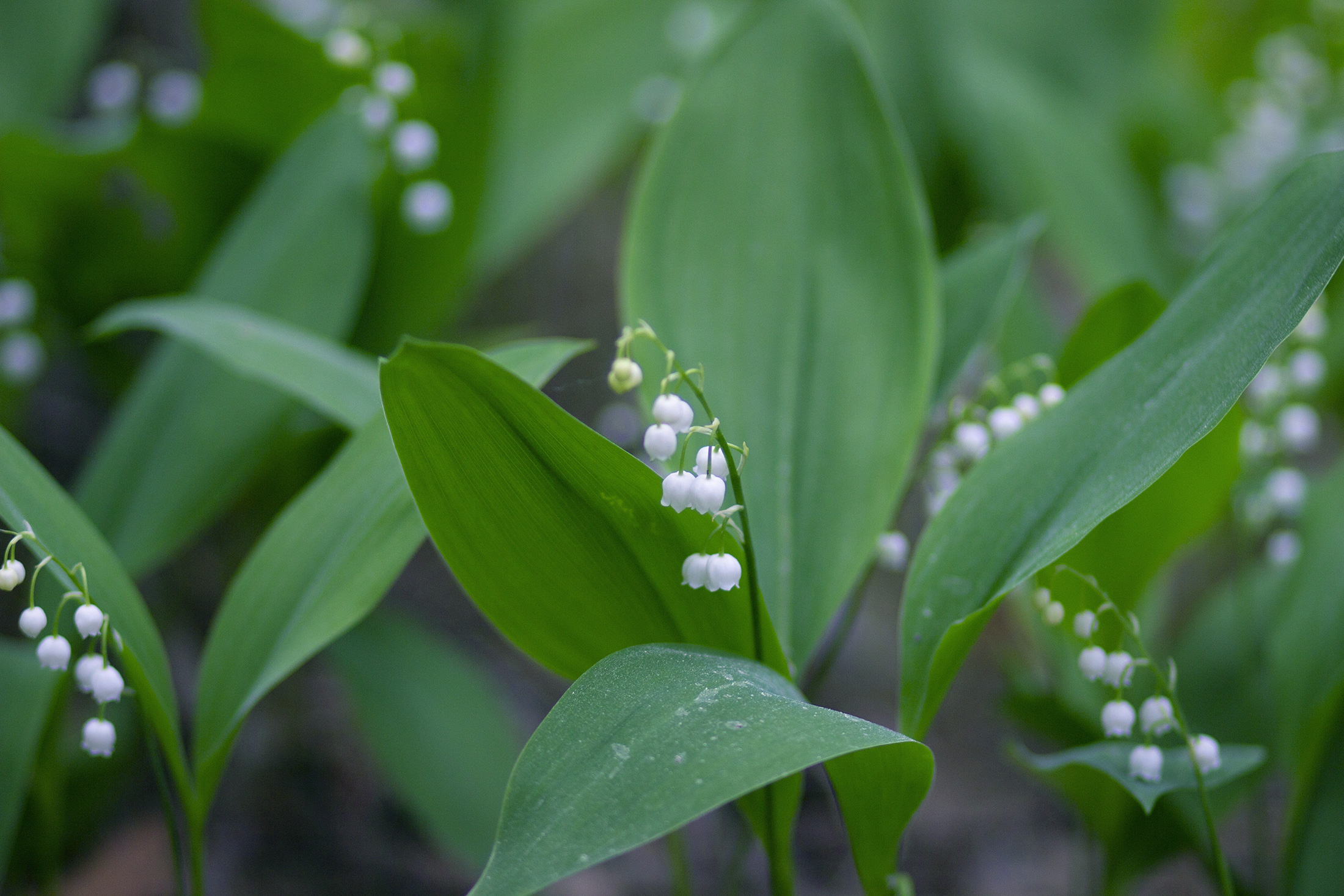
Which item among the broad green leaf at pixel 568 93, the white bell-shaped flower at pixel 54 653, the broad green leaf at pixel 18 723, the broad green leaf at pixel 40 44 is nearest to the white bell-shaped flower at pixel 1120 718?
the white bell-shaped flower at pixel 54 653

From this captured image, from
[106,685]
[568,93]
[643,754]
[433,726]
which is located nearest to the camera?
[643,754]

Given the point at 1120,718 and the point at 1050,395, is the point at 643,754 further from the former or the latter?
the point at 1050,395

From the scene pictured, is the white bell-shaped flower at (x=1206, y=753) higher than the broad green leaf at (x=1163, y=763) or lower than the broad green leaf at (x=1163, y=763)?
higher

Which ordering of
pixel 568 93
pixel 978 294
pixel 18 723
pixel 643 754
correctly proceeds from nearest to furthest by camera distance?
pixel 643 754 → pixel 18 723 → pixel 978 294 → pixel 568 93

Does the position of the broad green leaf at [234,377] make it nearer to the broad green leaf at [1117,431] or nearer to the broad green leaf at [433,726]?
the broad green leaf at [433,726]

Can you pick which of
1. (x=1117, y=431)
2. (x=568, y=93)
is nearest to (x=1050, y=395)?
(x=1117, y=431)

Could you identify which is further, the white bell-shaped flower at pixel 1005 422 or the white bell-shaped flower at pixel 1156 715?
the white bell-shaped flower at pixel 1005 422

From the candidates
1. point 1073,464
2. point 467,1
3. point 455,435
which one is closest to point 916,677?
point 1073,464
